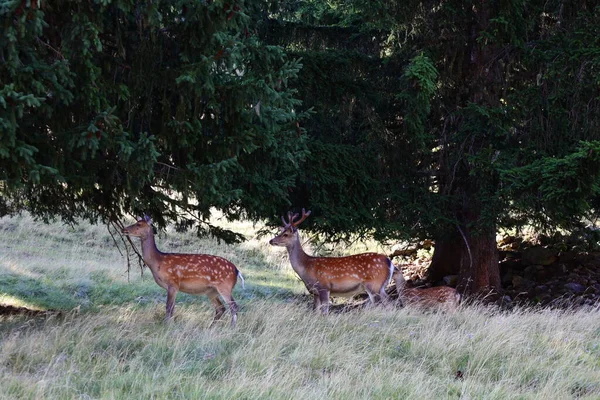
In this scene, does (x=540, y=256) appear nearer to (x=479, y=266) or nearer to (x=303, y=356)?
(x=479, y=266)

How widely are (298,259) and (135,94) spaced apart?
4689 millimetres

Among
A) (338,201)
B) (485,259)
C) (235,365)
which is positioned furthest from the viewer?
(485,259)

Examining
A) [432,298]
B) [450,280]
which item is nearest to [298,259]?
[432,298]

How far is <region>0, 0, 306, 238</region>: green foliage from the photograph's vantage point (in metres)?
6.42

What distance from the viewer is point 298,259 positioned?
1162 cm

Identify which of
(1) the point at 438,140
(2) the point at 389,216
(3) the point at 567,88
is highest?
(3) the point at 567,88

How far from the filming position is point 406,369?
22.4 feet

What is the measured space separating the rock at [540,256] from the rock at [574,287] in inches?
52.0

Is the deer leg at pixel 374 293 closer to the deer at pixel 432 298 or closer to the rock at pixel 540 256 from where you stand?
the deer at pixel 432 298

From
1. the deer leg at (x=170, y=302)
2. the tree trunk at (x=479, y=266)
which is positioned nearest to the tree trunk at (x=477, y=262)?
the tree trunk at (x=479, y=266)

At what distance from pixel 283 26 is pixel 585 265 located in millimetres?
7985

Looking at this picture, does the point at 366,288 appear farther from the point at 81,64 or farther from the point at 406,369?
the point at 81,64

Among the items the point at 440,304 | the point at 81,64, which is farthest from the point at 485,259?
the point at 81,64

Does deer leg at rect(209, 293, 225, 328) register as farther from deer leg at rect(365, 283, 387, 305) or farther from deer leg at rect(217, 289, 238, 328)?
deer leg at rect(365, 283, 387, 305)
